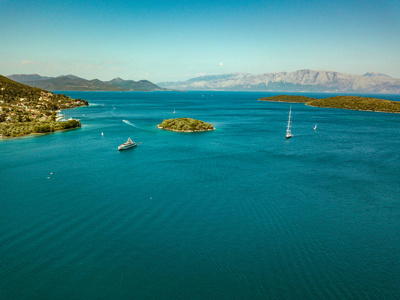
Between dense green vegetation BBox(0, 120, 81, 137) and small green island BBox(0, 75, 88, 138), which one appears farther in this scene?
small green island BBox(0, 75, 88, 138)

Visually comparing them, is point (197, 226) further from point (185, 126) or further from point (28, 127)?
point (28, 127)

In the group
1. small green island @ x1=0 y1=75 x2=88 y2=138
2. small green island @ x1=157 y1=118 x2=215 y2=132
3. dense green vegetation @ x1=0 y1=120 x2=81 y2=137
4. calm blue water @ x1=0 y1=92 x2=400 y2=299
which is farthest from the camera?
small green island @ x1=157 y1=118 x2=215 y2=132

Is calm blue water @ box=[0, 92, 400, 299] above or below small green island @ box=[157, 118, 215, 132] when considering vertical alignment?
below

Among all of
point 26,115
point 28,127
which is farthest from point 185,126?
point 26,115

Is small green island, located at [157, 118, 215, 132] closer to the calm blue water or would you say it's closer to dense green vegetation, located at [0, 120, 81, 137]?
the calm blue water

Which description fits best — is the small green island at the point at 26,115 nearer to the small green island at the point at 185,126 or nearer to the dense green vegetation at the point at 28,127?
the dense green vegetation at the point at 28,127

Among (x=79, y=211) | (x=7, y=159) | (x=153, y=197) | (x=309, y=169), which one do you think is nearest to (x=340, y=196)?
(x=309, y=169)

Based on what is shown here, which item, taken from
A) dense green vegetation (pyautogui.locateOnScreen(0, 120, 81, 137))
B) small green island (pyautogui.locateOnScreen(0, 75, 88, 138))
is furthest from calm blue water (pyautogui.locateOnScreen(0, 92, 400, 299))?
small green island (pyautogui.locateOnScreen(0, 75, 88, 138))

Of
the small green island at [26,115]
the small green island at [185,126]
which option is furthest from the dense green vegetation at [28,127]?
the small green island at [185,126]
